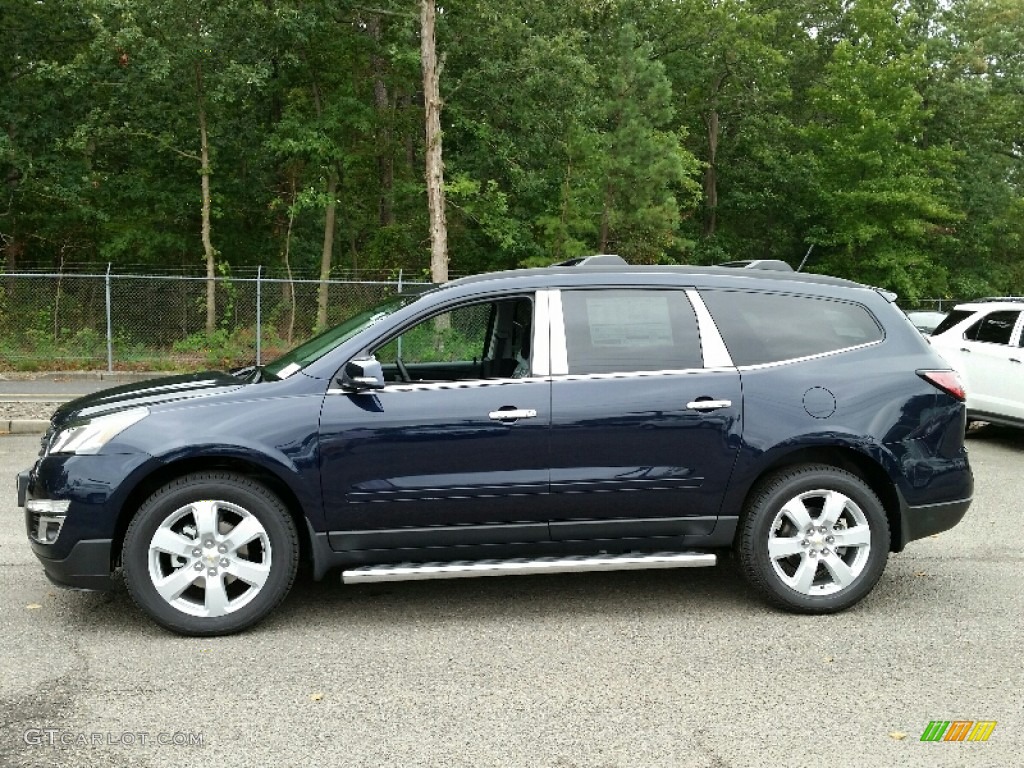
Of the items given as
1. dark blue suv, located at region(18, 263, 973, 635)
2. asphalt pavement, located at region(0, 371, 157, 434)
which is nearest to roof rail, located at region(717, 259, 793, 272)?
dark blue suv, located at region(18, 263, 973, 635)

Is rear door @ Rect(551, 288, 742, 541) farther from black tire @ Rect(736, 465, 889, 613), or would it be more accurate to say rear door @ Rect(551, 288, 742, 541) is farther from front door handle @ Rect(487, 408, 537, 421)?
black tire @ Rect(736, 465, 889, 613)

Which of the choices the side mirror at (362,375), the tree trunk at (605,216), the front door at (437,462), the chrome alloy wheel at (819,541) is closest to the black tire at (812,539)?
the chrome alloy wheel at (819,541)

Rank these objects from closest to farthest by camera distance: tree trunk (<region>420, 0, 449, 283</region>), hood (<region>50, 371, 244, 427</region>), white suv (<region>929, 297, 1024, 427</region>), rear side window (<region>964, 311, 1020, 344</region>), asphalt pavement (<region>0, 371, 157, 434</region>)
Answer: hood (<region>50, 371, 244, 427</region>), white suv (<region>929, 297, 1024, 427</region>), rear side window (<region>964, 311, 1020, 344</region>), asphalt pavement (<region>0, 371, 157, 434</region>), tree trunk (<region>420, 0, 449, 283</region>)

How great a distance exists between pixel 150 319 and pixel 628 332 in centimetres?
1681

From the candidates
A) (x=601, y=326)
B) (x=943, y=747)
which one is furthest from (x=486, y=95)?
(x=943, y=747)

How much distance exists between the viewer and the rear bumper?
529cm

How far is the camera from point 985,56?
3978cm

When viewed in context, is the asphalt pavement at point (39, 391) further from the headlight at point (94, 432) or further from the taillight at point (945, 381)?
the taillight at point (945, 381)

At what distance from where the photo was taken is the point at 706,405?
5.09 meters

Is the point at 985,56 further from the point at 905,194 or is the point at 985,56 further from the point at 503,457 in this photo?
the point at 503,457

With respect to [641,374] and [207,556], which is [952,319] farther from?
[207,556]

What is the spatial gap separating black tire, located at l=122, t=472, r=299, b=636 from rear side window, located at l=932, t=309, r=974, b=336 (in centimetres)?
954

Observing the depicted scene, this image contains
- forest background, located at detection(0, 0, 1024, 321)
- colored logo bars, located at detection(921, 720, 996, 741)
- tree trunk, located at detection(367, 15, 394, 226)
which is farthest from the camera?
tree trunk, located at detection(367, 15, 394, 226)

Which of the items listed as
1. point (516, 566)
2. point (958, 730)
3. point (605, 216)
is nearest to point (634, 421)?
point (516, 566)
